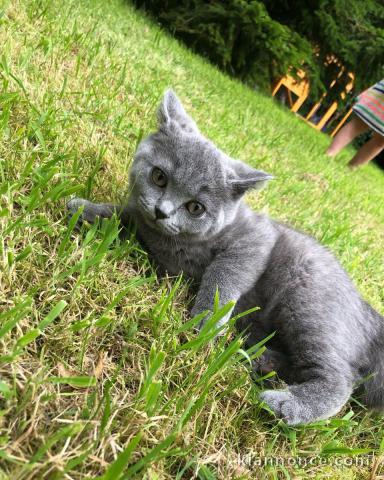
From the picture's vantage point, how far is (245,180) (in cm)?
155

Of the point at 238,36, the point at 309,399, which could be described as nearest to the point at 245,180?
the point at 309,399

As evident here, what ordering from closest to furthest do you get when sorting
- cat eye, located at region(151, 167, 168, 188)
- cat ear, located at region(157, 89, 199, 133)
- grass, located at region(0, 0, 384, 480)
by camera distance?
grass, located at region(0, 0, 384, 480), cat eye, located at region(151, 167, 168, 188), cat ear, located at region(157, 89, 199, 133)

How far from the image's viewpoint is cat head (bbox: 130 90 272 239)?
149 cm

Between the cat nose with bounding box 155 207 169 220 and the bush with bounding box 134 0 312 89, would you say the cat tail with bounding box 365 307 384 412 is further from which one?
the bush with bounding box 134 0 312 89

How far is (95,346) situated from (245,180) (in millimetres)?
809

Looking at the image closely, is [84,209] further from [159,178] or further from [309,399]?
[309,399]

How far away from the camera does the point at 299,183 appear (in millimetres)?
3342

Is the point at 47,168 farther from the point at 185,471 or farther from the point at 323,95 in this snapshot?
the point at 323,95

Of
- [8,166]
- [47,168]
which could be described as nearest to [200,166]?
[47,168]

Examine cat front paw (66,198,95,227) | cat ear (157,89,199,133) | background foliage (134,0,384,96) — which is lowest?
cat front paw (66,198,95,227)

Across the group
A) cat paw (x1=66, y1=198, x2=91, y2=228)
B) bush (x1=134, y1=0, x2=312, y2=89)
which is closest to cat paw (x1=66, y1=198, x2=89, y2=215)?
cat paw (x1=66, y1=198, x2=91, y2=228)

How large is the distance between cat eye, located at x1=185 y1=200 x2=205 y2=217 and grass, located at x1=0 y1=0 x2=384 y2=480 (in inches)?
9.0

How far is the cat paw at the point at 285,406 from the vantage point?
122 cm

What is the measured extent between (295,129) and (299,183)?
281 cm
